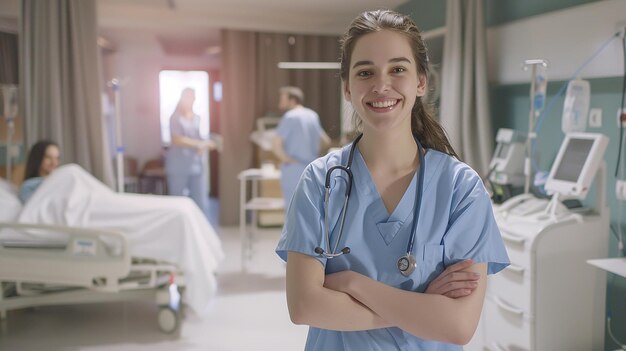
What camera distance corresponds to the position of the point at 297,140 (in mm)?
4215

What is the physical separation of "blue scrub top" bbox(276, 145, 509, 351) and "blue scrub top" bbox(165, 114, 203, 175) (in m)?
3.78

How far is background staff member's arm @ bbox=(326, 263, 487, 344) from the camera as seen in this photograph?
0.96 metres

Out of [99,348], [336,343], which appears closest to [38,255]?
[99,348]

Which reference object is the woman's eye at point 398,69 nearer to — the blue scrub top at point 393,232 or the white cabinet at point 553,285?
the blue scrub top at point 393,232

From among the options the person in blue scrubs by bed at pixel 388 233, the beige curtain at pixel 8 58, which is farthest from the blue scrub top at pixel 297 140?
the person in blue scrubs by bed at pixel 388 233

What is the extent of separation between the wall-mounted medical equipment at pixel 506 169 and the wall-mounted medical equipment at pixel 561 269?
51 centimetres

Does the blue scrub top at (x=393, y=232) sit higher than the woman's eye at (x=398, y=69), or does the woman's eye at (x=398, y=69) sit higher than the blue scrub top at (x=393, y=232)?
the woman's eye at (x=398, y=69)

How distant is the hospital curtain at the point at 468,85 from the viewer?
135 inches

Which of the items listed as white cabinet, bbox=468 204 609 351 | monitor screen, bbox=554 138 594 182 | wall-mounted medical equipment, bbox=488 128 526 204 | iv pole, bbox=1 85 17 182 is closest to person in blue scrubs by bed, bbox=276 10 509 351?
white cabinet, bbox=468 204 609 351

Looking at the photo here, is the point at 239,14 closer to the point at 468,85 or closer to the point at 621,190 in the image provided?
the point at 468,85

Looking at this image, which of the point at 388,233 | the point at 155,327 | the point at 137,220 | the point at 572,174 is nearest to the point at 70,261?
the point at 137,220

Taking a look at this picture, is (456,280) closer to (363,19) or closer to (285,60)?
(363,19)

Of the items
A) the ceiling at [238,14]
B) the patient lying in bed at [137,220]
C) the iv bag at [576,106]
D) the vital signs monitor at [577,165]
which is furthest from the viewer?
the ceiling at [238,14]

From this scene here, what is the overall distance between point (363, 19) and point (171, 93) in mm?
6928
